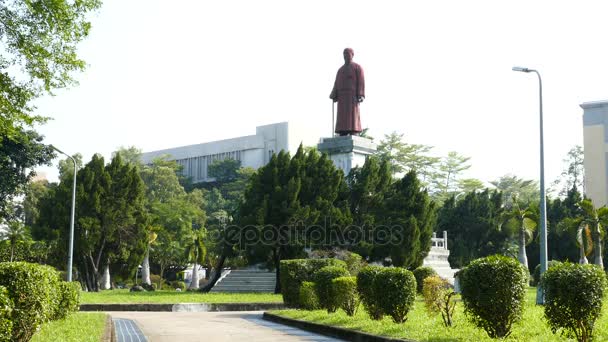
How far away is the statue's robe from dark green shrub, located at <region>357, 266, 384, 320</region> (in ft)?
87.3

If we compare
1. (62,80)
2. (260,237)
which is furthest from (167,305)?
(62,80)

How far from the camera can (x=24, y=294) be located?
377 inches

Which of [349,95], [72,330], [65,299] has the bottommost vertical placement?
[72,330]

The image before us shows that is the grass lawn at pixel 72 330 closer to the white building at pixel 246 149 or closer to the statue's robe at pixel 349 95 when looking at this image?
the statue's robe at pixel 349 95

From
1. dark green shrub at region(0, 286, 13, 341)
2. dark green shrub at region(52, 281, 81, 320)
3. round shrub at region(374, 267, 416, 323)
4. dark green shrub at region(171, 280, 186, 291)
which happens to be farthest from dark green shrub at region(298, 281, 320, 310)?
dark green shrub at region(171, 280, 186, 291)

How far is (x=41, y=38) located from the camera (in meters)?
15.8

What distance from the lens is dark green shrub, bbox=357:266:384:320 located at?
1483 centimetres

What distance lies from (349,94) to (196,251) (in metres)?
13.1

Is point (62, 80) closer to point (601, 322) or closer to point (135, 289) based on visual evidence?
point (601, 322)

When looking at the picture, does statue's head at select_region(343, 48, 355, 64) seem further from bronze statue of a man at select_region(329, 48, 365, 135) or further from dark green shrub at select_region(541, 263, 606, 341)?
dark green shrub at select_region(541, 263, 606, 341)

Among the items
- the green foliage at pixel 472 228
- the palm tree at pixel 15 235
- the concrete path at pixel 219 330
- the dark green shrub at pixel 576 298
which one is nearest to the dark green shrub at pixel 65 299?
the concrete path at pixel 219 330

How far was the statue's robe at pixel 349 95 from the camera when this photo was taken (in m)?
41.8

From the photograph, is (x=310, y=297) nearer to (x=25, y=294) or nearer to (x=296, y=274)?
(x=296, y=274)
